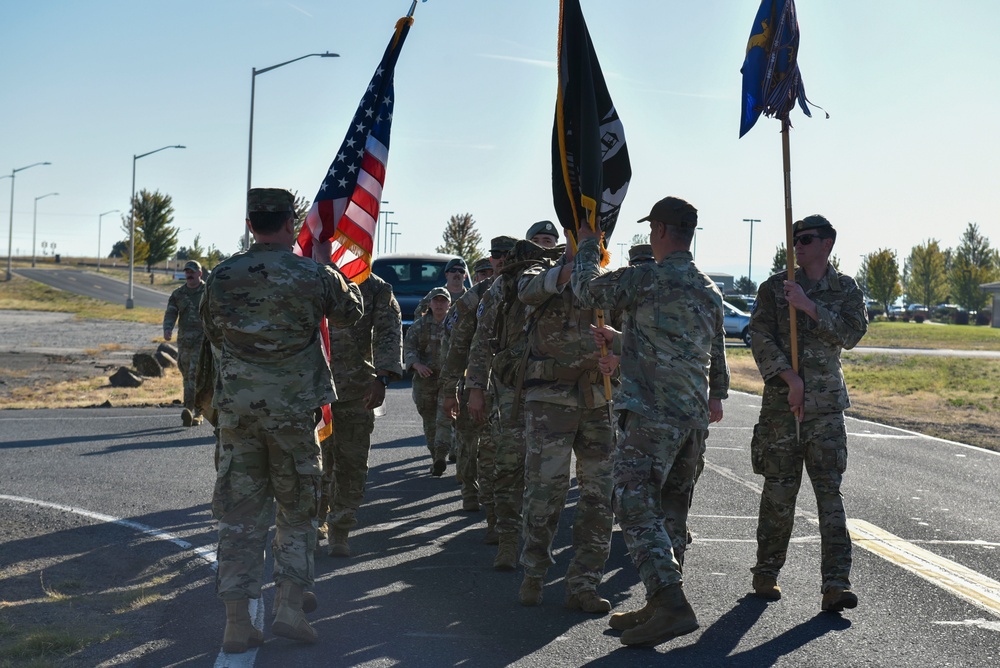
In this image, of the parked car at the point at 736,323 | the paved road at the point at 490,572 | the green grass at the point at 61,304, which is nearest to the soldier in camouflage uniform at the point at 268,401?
the paved road at the point at 490,572

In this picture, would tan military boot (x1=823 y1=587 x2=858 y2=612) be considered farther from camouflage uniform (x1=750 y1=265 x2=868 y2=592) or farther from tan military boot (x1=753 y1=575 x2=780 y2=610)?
tan military boot (x1=753 y1=575 x2=780 y2=610)

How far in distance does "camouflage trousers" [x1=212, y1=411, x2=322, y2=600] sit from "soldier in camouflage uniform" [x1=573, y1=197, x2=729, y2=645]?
1542mm

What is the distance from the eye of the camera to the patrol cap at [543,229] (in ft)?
23.0

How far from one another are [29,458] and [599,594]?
23.9 ft

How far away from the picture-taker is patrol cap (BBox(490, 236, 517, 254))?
7414 mm

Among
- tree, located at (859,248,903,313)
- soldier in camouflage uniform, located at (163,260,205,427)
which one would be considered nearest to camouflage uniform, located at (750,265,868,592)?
soldier in camouflage uniform, located at (163,260,205,427)

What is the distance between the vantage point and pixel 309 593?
5.52 metres

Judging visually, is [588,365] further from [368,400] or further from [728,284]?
[728,284]

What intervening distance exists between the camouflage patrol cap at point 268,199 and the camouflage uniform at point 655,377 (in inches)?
60.1

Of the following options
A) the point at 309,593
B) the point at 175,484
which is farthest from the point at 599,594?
the point at 175,484

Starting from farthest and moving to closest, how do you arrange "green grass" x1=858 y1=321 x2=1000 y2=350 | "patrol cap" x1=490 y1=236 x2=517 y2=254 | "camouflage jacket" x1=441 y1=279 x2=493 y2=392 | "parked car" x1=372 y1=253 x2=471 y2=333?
"green grass" x1=858 y1=321 x2=1000 y2=350 → "parked car" x1=372 y1=253 x2=471 y2=333 → "patrol cap" x1=490 y1=236 x2=517 y2=254 → "camouflage jacket" x1=441 y1=279 x2=493 y2=392

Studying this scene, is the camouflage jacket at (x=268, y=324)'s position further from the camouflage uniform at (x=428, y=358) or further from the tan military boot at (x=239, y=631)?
the camouflage uniform at (x=428, y=358)

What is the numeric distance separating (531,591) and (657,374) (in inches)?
58.6

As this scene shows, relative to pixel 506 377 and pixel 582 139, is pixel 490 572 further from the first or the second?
pixel 582 139
